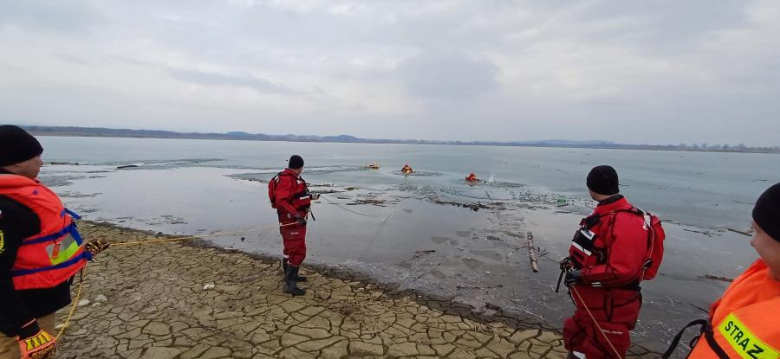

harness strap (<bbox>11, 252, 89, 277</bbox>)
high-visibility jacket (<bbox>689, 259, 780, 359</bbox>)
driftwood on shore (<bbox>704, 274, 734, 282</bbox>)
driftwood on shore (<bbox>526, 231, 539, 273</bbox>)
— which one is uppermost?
high-visibility jacket (<bbox>689, 259, 780, 359</bbox>)

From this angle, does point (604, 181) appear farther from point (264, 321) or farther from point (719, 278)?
point (719, 278)

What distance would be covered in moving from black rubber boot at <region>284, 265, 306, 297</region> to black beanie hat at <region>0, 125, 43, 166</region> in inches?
155

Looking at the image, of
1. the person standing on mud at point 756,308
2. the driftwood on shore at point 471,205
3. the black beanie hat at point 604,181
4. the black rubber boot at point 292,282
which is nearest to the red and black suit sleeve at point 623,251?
the black beanie hat at point 604,181

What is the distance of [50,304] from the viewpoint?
2.54 m

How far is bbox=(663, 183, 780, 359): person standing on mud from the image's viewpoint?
1360 millimetres

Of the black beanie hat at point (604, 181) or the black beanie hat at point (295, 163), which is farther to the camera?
the black beanie hat at point (295, 163)

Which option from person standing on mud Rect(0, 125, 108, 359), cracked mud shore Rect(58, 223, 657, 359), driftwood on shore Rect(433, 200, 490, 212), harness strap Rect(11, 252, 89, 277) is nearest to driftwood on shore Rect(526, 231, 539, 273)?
cracked mud shore Rect(58, 223, 657, 359)

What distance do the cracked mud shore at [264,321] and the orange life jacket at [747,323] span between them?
3.10 metres

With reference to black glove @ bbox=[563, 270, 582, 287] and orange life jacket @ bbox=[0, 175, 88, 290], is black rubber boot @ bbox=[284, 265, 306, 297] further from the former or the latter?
black glove @ bbox=[563, 270, 582, 287]

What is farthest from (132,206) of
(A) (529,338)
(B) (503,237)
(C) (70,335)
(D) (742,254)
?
(D) (742,254)

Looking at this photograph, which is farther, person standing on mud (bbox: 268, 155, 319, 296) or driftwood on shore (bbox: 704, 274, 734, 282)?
driftwood on shore (bbox: 704, 274, 734, 282)

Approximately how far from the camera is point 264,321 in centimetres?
492

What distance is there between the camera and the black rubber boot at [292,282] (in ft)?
19.4

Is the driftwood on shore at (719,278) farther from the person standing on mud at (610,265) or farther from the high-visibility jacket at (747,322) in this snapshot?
the high-visibility jacket at (747,322)
